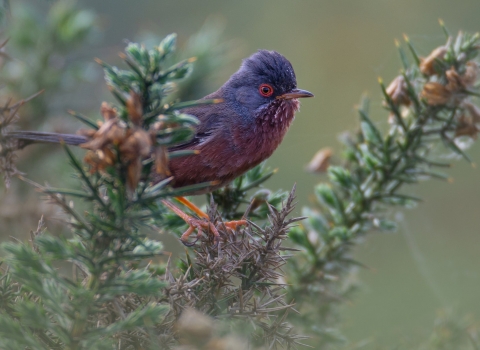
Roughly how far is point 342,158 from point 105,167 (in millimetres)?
1923

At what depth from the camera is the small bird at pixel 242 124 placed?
3705 mm

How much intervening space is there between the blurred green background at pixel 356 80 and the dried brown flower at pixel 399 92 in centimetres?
143

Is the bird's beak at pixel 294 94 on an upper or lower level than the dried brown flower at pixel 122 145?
upper

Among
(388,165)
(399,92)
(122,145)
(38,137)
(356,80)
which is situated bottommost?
(38,137)

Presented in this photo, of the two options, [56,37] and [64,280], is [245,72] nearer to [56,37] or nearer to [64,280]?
[56,37]

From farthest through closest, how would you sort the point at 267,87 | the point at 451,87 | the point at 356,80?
the point at 356,80, the point at 267,87, the point at 451,87

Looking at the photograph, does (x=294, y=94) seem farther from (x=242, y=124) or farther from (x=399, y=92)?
(x=399, y=92)

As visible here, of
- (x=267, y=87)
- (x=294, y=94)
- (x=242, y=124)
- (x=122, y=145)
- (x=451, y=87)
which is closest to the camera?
(x=122, y=145)

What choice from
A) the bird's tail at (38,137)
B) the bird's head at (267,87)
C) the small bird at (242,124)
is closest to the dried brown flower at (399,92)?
the small bird at (242,124)

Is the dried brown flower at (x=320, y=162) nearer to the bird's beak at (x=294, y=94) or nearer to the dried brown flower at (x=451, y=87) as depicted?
the dried brown flower at (x=451, y=87)

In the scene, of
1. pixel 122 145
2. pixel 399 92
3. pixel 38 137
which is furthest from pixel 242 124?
pixel 122 145

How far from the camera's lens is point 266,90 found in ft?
14.4

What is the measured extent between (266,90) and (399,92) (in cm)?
200

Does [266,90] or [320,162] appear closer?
[320,162]
